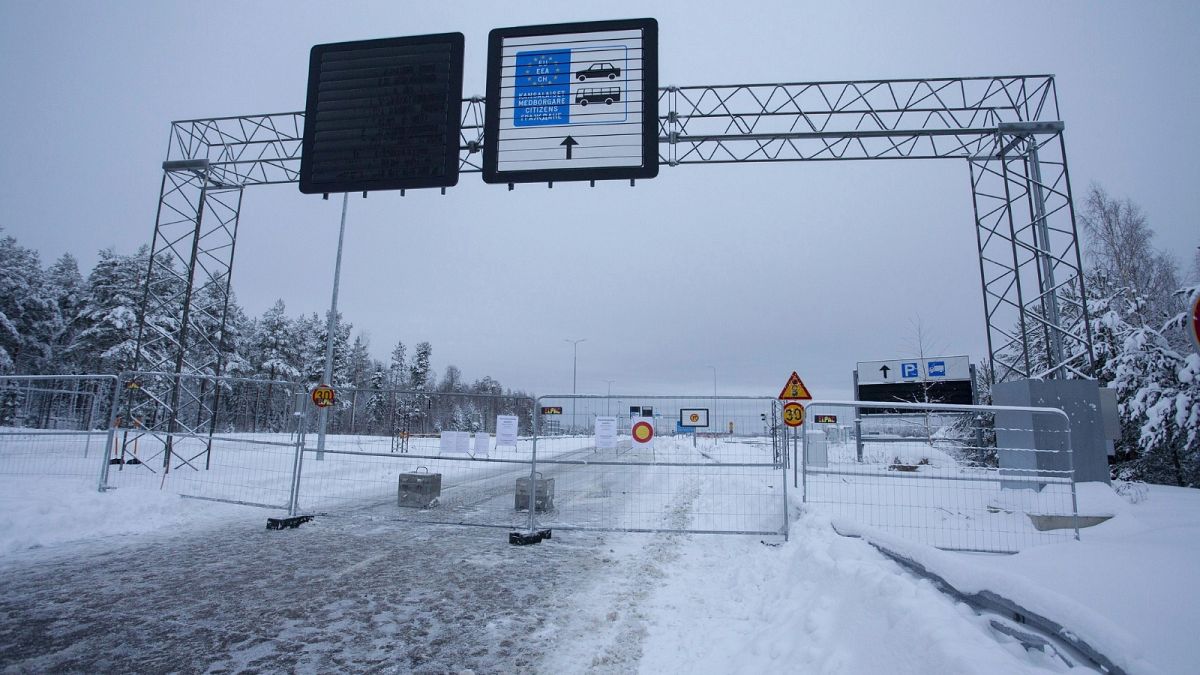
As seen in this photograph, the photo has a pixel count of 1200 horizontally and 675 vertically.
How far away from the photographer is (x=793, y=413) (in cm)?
920

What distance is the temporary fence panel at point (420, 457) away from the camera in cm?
1053

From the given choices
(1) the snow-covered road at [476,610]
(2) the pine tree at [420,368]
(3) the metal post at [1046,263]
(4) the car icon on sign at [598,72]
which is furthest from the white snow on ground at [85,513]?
(2) the pine tree at [420,368]

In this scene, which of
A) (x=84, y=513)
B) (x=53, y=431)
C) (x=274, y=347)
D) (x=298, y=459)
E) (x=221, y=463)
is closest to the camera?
(x=84, y=513)

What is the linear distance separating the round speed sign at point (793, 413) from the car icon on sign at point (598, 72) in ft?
21.0

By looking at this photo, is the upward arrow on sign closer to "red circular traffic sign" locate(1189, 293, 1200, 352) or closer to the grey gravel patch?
the grey gravel patch

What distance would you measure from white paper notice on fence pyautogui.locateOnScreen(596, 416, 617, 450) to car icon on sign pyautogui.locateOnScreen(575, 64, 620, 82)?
19.7ft

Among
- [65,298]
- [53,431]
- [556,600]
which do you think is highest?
[65,298]

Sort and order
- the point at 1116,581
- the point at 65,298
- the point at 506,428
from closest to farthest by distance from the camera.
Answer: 1. the point at 1116,581
2. the point at 506,428
3. the point at 65,298

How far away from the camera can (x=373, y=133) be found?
34.5 feet

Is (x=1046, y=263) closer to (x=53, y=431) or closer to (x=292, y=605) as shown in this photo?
(x=292, y=605)

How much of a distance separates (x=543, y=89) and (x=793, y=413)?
23.4 ft

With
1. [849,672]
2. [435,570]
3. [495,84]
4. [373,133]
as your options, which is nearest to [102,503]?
[435,570]

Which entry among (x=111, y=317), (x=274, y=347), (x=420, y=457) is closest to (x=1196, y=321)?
(x=420, y=457)

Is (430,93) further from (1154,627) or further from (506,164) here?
(1154,627)
